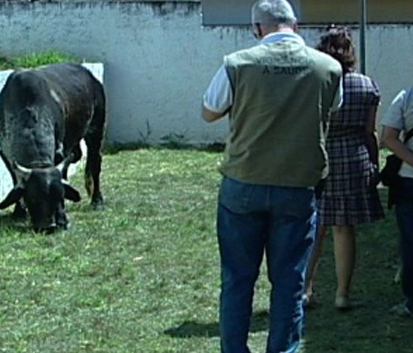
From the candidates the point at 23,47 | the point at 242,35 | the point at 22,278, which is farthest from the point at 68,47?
the point at 22,278

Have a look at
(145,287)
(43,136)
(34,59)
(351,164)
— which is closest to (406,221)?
(351,164)

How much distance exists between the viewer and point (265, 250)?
272 inches

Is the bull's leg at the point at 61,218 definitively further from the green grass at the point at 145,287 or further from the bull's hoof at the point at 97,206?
the bull's hoof at the point at 97,206

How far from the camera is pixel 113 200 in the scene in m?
15.0

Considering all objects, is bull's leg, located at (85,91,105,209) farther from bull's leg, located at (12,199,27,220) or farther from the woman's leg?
the woman's leg

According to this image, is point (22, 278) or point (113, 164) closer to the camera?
point (22, 278)

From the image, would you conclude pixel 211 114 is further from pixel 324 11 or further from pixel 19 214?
pixel 324 11

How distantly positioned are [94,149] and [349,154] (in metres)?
7.13

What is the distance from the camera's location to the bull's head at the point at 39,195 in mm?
12391

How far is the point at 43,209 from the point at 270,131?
246 inches

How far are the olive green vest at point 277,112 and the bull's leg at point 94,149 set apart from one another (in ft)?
26.9

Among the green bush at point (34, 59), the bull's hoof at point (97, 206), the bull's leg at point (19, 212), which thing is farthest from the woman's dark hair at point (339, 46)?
the green bush at point (34, 59)

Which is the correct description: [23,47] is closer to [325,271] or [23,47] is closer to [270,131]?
[325,271]

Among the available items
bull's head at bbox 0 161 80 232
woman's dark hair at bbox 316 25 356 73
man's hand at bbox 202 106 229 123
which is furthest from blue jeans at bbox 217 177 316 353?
bull's head at bbox 0 161 80 232
